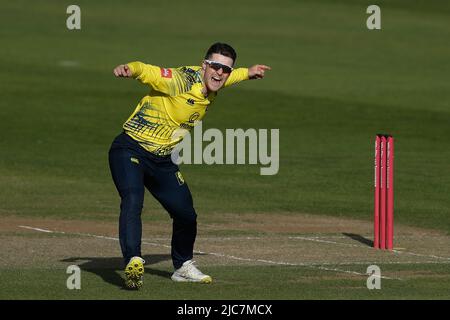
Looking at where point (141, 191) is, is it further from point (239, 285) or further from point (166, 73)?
point (239, 285)

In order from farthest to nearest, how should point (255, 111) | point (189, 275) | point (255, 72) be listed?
point (255, 111)
point (255, 72)
point (189, 275)

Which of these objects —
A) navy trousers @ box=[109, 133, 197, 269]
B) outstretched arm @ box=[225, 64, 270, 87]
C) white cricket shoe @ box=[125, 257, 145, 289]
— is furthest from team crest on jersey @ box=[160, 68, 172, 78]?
white cricket shoe @ box=[125, 257, 145, 289]

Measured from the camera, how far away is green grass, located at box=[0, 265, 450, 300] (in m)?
13.6

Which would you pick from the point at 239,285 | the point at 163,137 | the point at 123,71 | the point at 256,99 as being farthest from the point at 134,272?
the point at 256,99

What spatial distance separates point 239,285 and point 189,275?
1.88 feet

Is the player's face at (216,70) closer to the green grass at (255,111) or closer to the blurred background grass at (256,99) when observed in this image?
the green grass at (255,111)

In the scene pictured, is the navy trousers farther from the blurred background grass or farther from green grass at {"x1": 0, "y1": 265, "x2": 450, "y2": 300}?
the blurred background grass

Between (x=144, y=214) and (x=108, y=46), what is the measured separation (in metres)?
28.8

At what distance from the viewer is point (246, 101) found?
127ft

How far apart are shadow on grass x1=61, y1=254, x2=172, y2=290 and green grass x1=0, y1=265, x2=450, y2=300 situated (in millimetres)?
11

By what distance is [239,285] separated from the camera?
47.2 ft

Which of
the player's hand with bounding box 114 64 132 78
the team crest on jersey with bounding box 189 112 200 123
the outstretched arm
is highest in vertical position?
the outstretched arm

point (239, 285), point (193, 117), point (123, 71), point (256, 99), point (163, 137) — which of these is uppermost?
point (256, 99)
